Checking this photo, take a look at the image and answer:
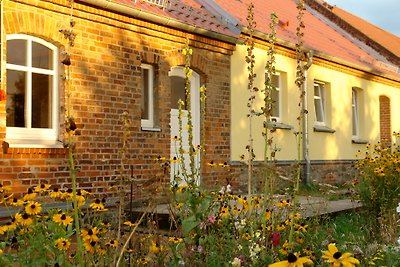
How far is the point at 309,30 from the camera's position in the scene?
1791cm

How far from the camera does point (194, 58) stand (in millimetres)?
10766

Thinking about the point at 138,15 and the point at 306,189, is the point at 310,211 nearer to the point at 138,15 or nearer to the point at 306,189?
the point at 138,15

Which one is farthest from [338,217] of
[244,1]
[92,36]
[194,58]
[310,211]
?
[244,1]

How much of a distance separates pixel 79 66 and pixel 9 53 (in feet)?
3.53

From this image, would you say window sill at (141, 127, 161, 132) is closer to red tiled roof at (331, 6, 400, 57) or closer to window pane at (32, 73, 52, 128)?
window pane at (32, 73, 52, 128)

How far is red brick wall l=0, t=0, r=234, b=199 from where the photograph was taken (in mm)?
7809

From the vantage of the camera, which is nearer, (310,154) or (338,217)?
(338,217)

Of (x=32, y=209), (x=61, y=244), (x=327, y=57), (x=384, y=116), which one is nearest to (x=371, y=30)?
(x=384, y=116)

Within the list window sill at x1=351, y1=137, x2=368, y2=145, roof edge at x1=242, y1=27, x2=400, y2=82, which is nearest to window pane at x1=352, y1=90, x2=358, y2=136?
window sill at x1=351, y1=137, x2=368, y2=145

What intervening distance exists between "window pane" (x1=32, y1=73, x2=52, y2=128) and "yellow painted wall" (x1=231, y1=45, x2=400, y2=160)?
4.58 metres

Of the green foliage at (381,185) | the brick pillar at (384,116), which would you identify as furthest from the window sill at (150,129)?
the brick pillar at (384,116)

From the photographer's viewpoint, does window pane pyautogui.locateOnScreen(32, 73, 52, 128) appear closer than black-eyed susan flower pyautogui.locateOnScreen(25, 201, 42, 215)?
No

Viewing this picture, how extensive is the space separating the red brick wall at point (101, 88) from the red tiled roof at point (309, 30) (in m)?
2.97

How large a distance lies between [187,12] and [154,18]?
153 centimetres
